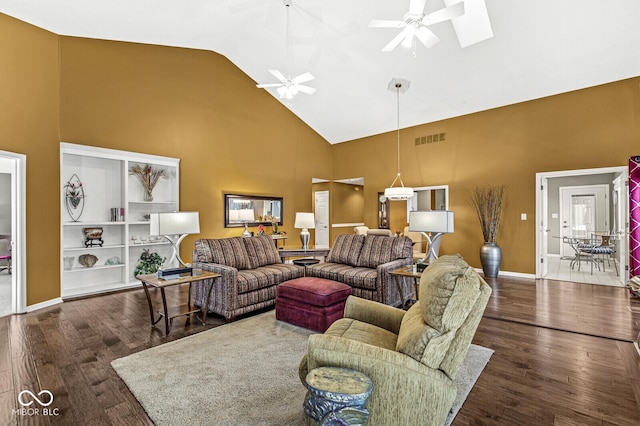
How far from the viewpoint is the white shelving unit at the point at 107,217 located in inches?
193

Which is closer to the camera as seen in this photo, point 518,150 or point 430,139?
point 518,150

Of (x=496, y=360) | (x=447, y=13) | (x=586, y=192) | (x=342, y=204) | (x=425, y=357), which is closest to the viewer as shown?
(x=425, y=357)

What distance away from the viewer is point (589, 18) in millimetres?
4145

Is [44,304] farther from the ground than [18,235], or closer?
closer

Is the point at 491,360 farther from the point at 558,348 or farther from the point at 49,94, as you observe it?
the point at 49,94

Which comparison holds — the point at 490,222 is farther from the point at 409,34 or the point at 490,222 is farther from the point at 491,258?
the point at 409,34

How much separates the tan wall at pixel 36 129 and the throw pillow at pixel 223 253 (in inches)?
86.5

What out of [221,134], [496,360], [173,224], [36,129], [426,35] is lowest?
[496,360]

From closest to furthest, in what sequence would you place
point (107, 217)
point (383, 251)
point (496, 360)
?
point (496, 360) < point (383, 251) < point (107, 217)

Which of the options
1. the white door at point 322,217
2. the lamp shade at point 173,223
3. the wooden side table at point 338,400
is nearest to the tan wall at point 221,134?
the white door at point 322,217

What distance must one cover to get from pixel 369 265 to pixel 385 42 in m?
3.71

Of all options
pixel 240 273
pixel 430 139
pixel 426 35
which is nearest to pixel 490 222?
pixel 430 139

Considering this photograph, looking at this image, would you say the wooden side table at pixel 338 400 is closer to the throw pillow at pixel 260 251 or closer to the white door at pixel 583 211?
the throw pillow at pixel 260 251

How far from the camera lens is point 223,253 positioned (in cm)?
411
